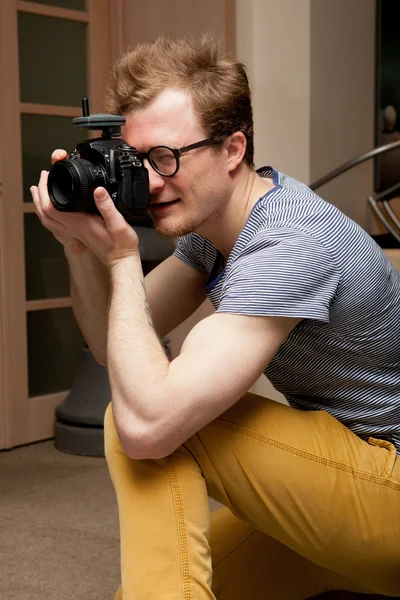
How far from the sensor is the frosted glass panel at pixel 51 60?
110 inches

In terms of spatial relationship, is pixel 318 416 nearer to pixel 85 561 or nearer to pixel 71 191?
pixel 71 191

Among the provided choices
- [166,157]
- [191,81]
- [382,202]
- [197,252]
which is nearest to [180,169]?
[166,157]

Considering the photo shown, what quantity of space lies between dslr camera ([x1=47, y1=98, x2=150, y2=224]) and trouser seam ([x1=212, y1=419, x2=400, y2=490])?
325 millimetres

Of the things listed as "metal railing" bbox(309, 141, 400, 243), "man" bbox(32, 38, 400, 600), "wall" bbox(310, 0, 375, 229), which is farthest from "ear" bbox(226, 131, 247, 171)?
"wall" bbox(310, 0, 375, 229)

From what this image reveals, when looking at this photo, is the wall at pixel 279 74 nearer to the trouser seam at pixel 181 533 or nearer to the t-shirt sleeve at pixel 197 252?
the t-shirt sleeve at pixel 197 252

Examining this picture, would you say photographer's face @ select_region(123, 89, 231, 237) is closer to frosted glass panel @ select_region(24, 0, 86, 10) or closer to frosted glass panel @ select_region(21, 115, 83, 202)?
frosted glass panel @ select_region(21, 115, 83, 202)

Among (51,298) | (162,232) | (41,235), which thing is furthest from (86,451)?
(162,232)

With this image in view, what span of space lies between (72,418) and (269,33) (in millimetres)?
1366

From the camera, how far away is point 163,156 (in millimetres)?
1273

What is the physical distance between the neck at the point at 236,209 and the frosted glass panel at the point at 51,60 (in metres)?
1.64

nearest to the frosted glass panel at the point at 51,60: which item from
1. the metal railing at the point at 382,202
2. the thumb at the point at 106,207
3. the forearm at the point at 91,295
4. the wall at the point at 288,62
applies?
the wall at the point at 288,62

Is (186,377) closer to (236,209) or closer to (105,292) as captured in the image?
(236,209)

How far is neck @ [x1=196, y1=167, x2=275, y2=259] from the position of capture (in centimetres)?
132

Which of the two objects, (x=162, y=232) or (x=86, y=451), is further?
(x=86, y=451)
